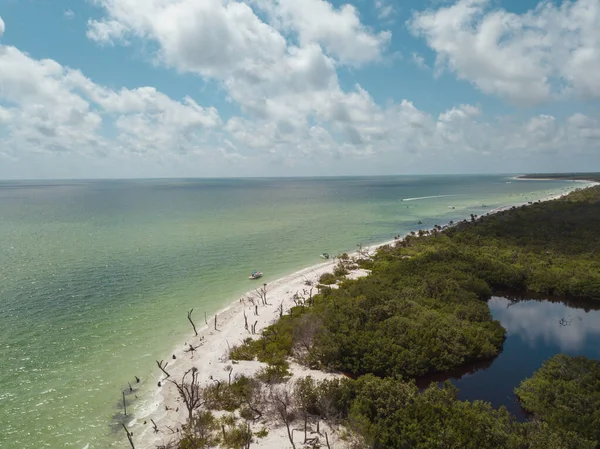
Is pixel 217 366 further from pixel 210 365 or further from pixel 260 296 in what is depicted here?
A: pixel 260 296

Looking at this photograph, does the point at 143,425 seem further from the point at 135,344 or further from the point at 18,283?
the point at 18,283

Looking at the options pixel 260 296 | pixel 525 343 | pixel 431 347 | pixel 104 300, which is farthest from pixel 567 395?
pixel 104 300

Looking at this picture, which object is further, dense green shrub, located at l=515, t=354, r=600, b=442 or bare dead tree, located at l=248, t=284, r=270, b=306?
bare dead tree, located at l=248, t=284, r=270, b=306

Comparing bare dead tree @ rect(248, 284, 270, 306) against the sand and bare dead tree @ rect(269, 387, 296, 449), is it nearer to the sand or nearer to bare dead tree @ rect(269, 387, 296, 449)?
the sand

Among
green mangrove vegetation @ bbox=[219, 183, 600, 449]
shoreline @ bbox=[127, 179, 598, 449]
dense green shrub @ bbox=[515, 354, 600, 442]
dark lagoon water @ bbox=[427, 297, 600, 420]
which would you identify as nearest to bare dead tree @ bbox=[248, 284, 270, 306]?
shoreline @ bbox=[127, 179, 598, 449]

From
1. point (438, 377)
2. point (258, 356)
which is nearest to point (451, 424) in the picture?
point (438, 377)

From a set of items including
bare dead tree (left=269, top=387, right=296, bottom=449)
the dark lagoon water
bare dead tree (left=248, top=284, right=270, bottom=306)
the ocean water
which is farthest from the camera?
bare dead tree (left=248, top=284, right=270, bottom=306)
